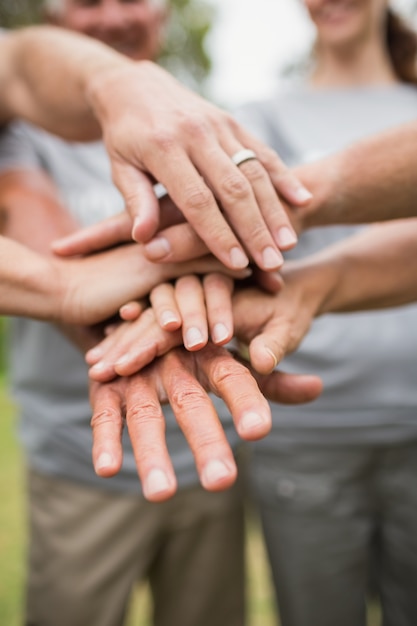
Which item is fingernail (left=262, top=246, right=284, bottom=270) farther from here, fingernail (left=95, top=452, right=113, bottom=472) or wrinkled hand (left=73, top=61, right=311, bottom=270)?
fingernail (left=95, top=452, right=113, bottom=472)

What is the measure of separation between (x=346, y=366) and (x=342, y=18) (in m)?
1.09

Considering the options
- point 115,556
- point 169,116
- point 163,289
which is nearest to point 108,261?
point 163,289

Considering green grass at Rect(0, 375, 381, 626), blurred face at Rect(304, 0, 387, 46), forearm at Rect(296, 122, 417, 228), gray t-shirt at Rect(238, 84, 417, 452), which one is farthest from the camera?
green grass at Rect(0, 375, 381, 626)

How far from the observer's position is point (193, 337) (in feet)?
3.33

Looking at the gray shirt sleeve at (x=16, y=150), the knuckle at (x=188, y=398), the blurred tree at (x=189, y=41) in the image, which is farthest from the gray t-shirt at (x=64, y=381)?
the blurred tree at (x=189, y=41)

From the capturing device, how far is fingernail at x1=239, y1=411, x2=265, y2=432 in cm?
79

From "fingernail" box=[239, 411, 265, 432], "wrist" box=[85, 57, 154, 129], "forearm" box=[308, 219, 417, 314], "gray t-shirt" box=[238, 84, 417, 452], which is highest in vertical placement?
"wrist" box=[85, 57, 154, 129]

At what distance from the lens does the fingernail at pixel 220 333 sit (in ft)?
3.41

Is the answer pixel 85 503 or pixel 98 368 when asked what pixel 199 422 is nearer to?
pixel 98 368

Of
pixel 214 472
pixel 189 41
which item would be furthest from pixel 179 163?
pixel 189 41

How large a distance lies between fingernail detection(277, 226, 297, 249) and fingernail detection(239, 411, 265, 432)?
0.41 meters

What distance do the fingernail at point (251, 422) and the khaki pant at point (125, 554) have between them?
1.01 meters

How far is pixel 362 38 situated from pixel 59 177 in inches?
40.8

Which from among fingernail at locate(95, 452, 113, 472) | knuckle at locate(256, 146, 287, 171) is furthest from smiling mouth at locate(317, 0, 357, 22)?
fingernail at locate(95, 452, 113, 472)
